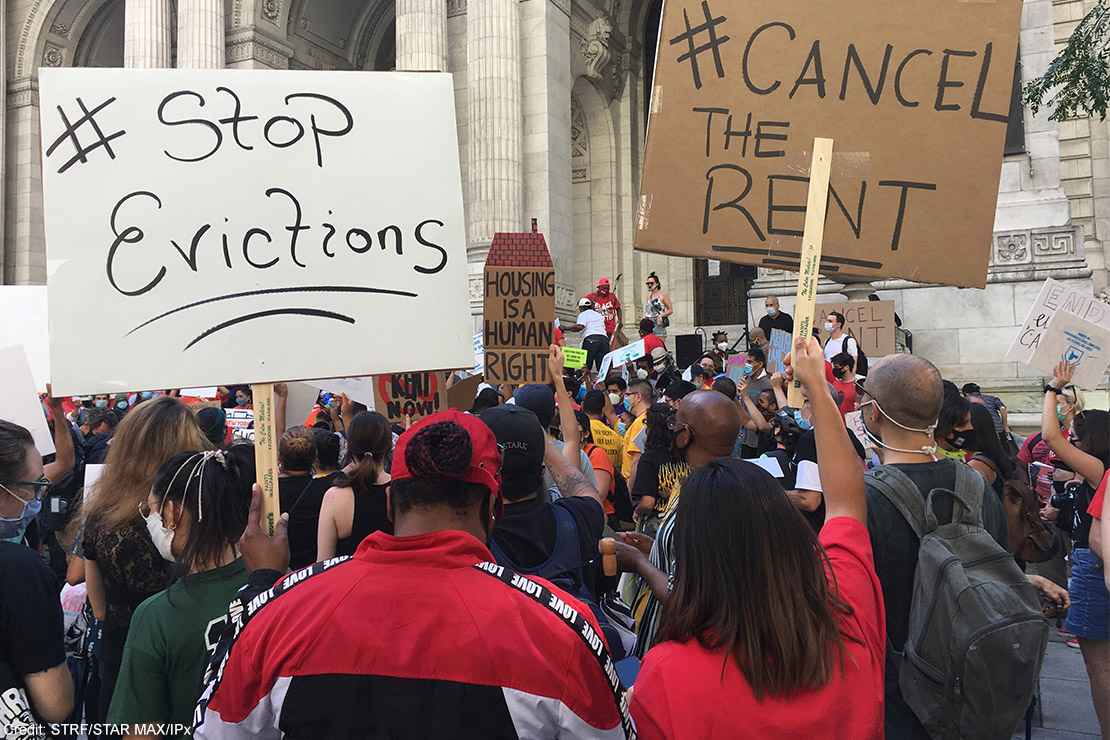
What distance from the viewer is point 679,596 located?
1.84 metres

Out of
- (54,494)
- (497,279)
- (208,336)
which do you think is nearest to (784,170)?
(208,336)

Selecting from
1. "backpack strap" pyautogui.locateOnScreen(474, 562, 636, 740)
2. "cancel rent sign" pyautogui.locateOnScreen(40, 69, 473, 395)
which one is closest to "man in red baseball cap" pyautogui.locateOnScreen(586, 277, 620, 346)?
"cancel rent sign" pyautogui.locateOnScreen(40, 69, 473, 395)

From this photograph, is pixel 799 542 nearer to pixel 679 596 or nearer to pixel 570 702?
pixel 679 596


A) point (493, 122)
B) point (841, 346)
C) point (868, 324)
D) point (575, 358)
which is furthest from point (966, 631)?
point (493, 122)

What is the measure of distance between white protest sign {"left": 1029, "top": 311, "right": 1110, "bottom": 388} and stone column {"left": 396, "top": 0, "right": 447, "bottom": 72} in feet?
46.2

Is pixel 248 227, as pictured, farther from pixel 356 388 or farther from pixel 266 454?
pixel 356 388

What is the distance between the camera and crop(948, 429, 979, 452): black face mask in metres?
4.12

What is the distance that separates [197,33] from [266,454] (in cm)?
1903

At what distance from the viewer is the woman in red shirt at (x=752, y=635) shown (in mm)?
1726

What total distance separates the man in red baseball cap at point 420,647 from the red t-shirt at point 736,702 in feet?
0.30

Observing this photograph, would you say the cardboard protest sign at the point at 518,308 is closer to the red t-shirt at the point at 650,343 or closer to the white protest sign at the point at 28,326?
the white protest sign at the point at 28,326

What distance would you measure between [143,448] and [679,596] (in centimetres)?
228

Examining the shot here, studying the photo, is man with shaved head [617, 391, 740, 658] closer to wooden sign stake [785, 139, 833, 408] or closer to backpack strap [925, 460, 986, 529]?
wooden sign stake [785, 139, 833, 408]

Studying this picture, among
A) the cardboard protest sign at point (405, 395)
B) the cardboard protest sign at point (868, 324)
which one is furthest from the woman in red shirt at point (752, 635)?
the cardboard protest sign at point (868, 324)
